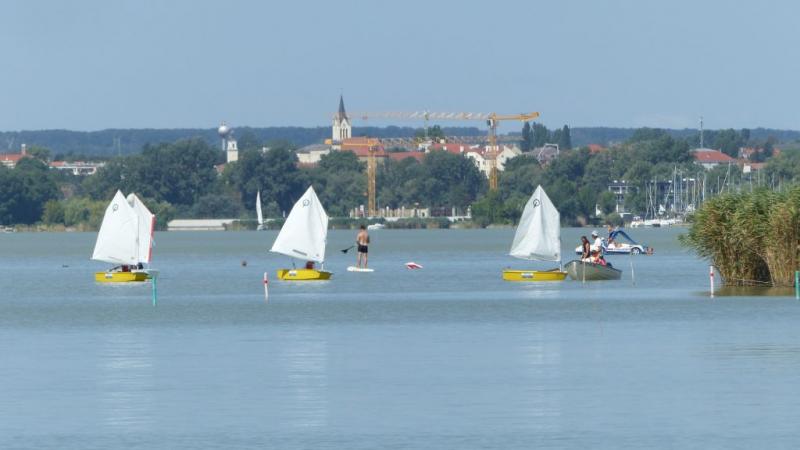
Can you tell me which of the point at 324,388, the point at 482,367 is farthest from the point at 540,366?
the point at 324,388

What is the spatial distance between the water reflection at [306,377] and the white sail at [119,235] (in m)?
27.9

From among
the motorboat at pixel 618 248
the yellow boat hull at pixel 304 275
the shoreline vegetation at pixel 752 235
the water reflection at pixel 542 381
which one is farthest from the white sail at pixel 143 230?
the motorboat at pixel 618 248

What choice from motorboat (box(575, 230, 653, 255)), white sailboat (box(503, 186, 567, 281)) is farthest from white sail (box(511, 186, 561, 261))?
motorboat (box(575, 230, 653, 255))

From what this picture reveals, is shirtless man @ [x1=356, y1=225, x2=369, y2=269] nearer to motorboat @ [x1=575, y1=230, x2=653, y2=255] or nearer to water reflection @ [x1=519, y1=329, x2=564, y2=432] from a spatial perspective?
motorboat @ [x1=575, y1=230, x2=653, y2=255]

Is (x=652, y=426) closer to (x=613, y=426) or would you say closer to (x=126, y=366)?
(x=613, y=426)

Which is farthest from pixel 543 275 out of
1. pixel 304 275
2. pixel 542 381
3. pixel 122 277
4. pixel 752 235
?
pixel 542 381

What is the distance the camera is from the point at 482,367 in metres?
38.7

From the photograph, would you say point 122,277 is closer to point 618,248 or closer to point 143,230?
point 143,230

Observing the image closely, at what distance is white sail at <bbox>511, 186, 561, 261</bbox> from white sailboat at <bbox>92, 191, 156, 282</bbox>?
14334mm

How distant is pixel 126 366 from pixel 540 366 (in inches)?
321

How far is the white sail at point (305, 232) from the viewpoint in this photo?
254ft

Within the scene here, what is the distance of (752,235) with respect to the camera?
6050cm

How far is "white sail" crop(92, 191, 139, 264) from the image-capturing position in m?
76.6

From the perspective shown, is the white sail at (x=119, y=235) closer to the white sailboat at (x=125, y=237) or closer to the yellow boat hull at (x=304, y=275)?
the white sailboat at (x=125, y=237)
